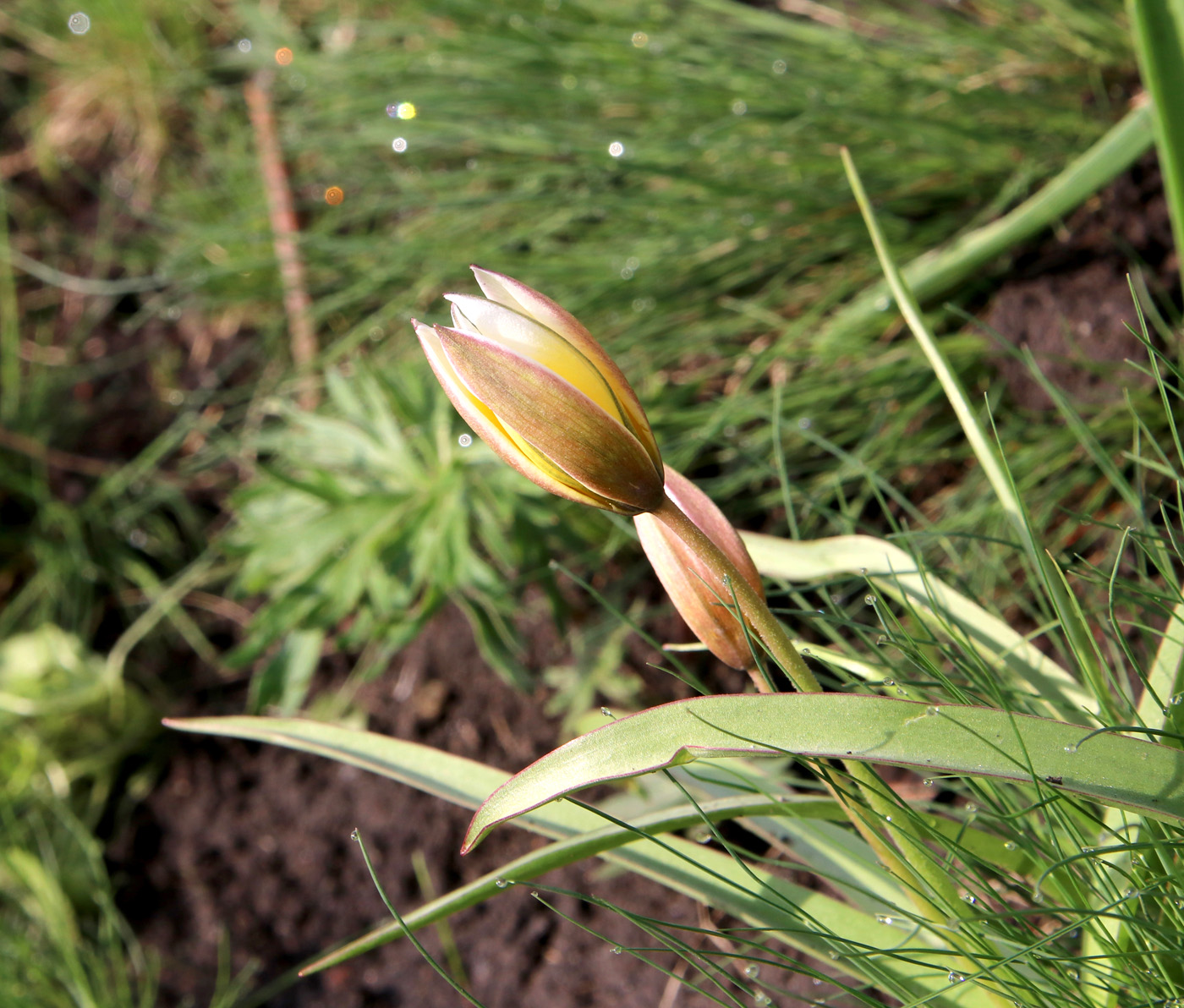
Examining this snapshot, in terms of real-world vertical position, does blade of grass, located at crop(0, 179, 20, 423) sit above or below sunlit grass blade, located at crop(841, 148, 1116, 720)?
below

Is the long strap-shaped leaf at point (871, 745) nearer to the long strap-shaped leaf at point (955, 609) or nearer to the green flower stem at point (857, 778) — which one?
the green flower stem at point (857, 778)

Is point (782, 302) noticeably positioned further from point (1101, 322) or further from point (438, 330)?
point (438, 330)

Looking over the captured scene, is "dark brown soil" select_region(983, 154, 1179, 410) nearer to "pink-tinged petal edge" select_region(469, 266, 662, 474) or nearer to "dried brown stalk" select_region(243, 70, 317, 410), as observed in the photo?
"pink-tinged petal edge" select_region(469, 266, 662, 474)

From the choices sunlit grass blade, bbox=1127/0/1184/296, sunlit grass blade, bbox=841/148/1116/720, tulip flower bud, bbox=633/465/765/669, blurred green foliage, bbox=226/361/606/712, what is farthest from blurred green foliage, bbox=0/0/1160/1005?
sunlit grass blade, bbox=1127/0/1184/296

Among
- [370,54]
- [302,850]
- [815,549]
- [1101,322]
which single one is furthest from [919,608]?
[370,54]

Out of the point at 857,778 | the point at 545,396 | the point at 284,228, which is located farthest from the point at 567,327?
the point at 284,228

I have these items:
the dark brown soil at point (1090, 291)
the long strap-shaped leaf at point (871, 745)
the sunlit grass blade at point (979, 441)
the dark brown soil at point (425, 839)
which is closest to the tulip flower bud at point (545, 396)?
the long strap-shaped leaf at point (871, 745)

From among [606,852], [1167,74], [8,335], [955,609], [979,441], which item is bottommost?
[8,335]

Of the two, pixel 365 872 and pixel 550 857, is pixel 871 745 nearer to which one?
pixel 550 857
